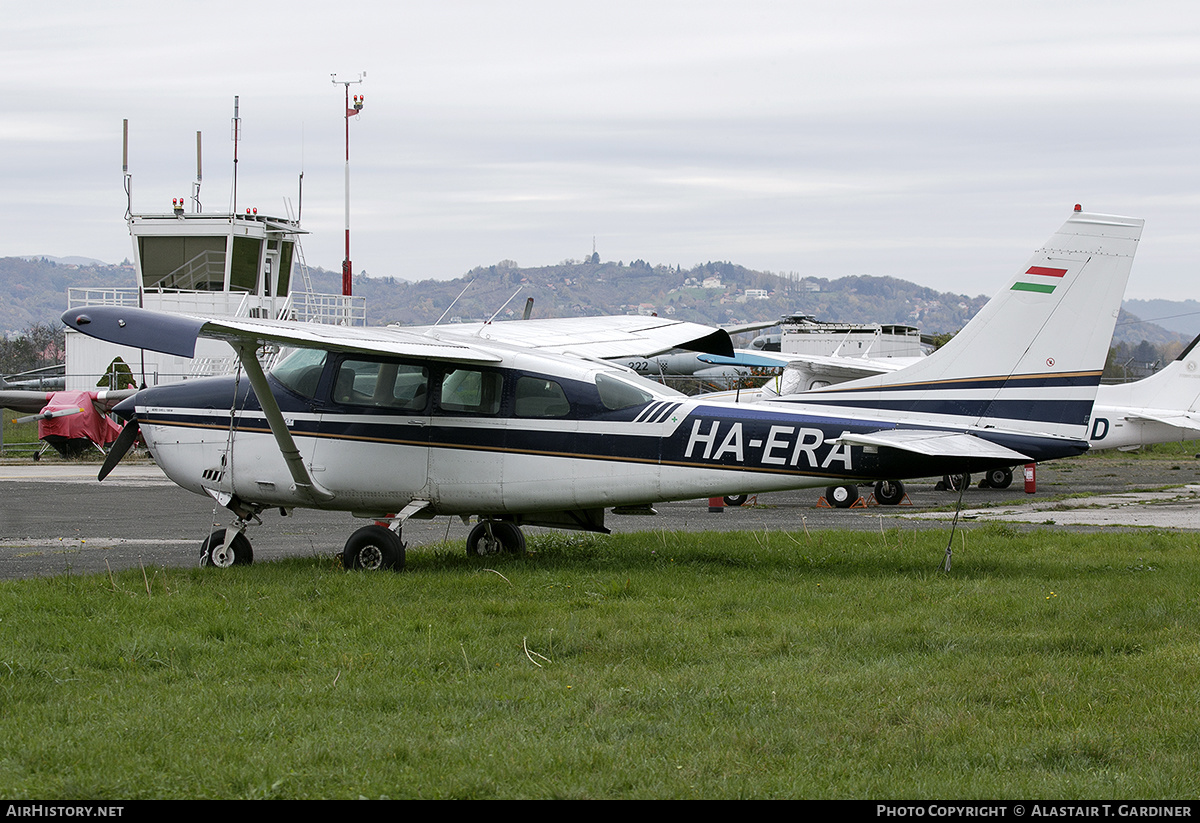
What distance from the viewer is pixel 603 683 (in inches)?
262

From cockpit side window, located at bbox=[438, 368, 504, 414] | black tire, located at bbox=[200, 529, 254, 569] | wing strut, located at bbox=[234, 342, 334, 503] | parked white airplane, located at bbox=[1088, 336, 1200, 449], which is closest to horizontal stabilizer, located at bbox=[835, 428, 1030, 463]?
cockpit side window, located at bbox=[438, 368, 504, 414]

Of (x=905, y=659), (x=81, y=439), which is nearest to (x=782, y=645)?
(x=905, y=659)

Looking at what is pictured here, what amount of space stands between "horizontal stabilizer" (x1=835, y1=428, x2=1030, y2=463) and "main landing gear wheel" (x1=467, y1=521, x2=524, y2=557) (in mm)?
3844

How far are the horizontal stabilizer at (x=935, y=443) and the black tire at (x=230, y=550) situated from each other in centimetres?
607

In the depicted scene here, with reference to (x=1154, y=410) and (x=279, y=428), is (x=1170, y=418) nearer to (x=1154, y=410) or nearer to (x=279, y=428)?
(x=1154, y=410)

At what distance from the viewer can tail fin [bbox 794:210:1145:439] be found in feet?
33.5

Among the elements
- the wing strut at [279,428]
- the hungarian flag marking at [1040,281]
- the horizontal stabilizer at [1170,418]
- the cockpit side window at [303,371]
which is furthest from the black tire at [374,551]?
the horizontal stabilizer at [1170,418]

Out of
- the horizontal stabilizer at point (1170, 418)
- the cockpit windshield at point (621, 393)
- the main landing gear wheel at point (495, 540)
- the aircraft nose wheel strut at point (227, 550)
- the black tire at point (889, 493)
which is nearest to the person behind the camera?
the cockpit windshield at point (621, 393)

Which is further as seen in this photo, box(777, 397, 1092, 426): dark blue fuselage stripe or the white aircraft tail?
the white aircraft tail

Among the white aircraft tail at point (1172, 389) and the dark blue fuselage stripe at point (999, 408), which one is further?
the white aircraft tail at point (1172, 389)

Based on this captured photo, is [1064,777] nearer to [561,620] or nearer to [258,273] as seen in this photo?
[561,620]

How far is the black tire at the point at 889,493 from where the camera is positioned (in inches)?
859

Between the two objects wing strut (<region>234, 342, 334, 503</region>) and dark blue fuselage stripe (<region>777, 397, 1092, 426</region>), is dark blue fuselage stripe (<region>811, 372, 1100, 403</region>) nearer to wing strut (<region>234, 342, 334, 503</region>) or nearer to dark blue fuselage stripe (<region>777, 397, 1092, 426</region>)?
dark blue fuselage stripe (<region>777, 397, 1092, 426</region>)

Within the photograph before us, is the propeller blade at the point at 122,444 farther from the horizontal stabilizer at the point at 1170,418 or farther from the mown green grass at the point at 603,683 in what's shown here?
the horizontal stabilizer at the point at 1170,418
